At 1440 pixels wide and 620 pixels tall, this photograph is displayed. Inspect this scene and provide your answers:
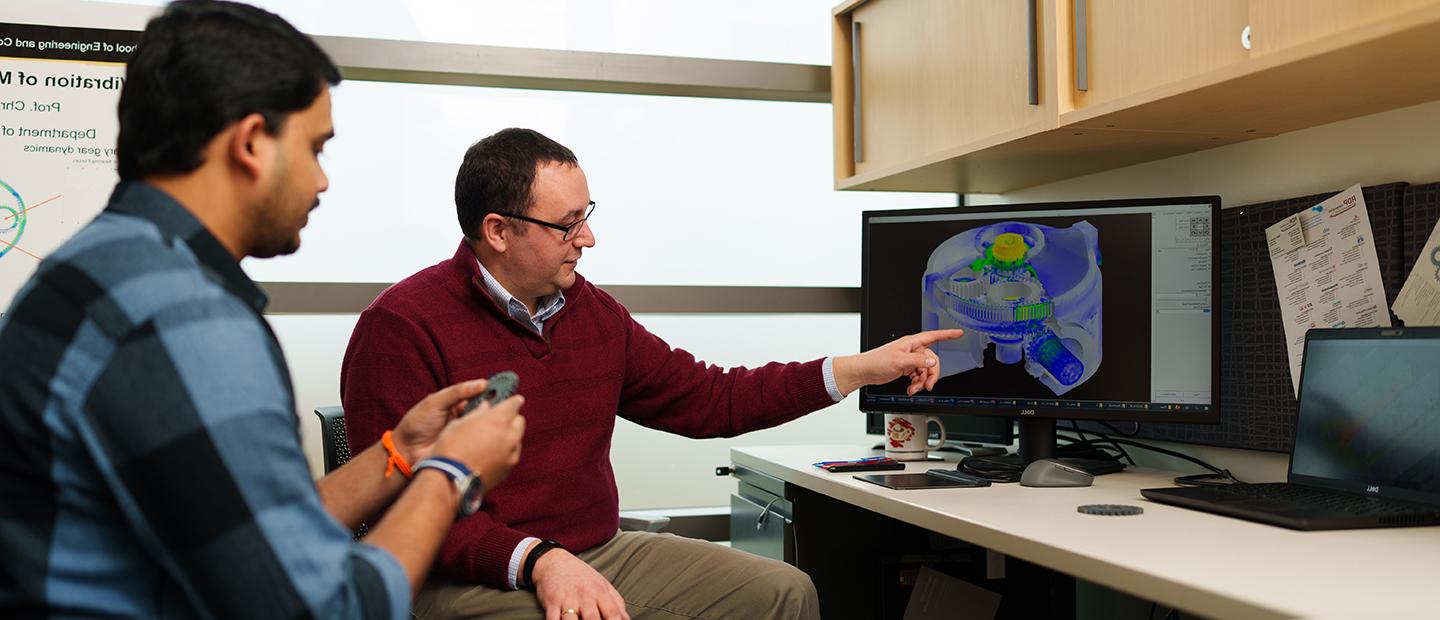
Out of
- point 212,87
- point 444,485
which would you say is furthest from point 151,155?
point 444,485

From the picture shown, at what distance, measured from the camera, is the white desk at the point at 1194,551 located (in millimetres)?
1071

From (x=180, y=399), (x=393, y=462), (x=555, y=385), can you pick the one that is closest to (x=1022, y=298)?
(x=555, y=385)

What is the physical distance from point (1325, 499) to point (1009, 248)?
2.24ft

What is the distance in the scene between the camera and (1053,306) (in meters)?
1.98

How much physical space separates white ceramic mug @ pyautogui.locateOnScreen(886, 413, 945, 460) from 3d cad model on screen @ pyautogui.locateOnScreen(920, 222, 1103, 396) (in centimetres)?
21

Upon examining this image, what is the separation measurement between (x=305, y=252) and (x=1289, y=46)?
2098mm

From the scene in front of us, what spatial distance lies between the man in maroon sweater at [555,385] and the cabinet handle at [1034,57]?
1.50ft

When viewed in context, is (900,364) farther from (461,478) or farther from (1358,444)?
(461,478)

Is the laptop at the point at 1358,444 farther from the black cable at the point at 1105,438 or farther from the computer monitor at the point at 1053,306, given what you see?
the black cable at the point at 1105,438

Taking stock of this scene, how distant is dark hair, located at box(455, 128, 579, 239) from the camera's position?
188cm

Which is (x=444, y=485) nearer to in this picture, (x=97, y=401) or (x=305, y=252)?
(x=97, y=401)

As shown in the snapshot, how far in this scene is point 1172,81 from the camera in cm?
165

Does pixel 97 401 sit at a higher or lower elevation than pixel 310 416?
higher

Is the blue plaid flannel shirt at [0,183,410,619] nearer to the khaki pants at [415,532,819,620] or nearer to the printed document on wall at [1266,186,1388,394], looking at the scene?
the khaki pants at [415,532,819,620]
